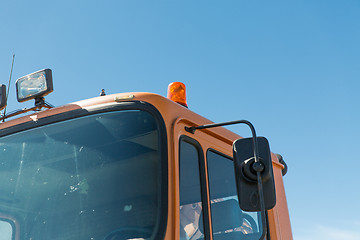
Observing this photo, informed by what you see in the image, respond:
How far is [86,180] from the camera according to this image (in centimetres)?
237

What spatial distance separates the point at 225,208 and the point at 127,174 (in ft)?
2.35

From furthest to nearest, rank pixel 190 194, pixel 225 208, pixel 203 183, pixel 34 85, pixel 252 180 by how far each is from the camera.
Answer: pixel 34 85 < pixel 225 208 < pixel 203 183 < pixel 190 194 < pixel 252 180

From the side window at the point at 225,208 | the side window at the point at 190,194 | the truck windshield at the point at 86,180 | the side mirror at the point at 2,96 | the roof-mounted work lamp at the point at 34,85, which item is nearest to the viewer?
the truck windshield at the point at 86,180

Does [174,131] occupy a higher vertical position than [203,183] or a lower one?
higher

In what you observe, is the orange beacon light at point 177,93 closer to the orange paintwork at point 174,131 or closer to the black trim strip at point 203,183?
the orange paintwork at point 174,131

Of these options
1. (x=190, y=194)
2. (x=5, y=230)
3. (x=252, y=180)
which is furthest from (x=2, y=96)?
(x=252, y=180)

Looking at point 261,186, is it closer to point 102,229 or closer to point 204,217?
point 204,217

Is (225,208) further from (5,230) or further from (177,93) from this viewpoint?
(5,230)

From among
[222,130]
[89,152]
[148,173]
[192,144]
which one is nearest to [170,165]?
[148,173]

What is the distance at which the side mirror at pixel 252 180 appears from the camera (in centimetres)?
225

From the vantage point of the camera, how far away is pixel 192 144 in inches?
103

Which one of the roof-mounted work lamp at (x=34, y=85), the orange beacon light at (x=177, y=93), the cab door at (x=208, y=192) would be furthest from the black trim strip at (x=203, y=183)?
the roof-mounted work lamp at (x=34, y=85)

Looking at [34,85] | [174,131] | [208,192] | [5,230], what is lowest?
[5,230]

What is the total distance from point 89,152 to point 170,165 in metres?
0.47
